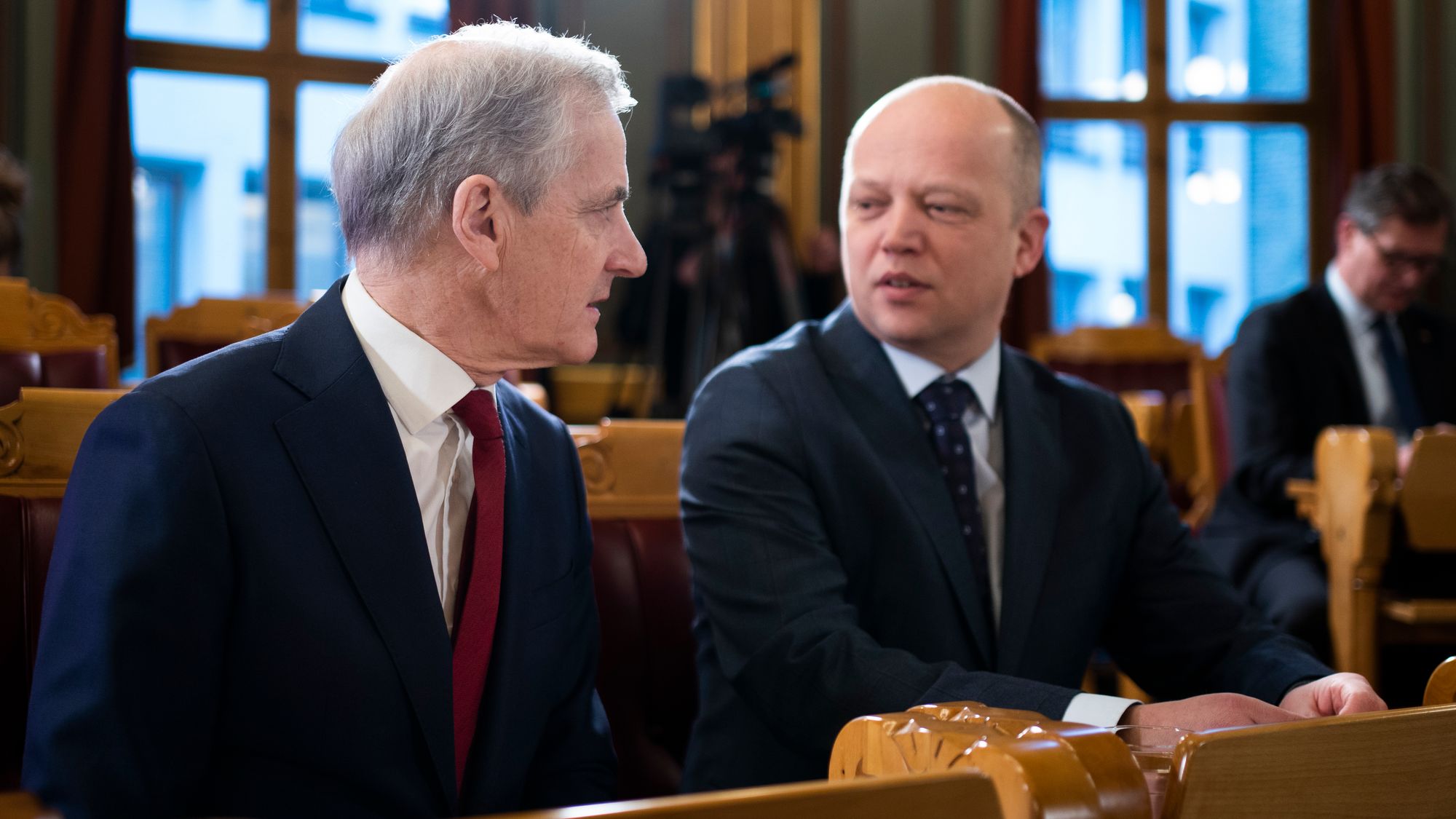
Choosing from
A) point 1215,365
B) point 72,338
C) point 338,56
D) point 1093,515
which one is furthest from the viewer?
point 338,56

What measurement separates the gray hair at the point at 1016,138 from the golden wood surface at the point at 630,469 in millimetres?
396

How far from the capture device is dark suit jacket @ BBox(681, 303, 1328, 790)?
126 cm

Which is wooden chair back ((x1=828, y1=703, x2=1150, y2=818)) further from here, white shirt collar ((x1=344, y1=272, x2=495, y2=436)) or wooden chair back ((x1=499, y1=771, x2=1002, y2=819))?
white shirt collar ((x1=344, y1=272, x2=495, y2=436))

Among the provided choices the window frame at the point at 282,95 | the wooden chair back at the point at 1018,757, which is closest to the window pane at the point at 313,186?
the window frame at the point at 282,95

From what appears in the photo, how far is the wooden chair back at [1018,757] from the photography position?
0.59 metres

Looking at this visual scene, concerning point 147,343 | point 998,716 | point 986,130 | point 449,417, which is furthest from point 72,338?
point 998,716

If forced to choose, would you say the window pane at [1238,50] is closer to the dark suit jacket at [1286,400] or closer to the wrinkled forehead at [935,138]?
the dark suit jacket at [1286,400]

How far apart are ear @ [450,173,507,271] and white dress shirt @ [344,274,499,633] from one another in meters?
0.09

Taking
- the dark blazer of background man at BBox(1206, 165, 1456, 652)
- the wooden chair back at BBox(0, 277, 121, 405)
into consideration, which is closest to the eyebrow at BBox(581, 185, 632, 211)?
the wooden chair back at BBox(0, 277, 121, 405)

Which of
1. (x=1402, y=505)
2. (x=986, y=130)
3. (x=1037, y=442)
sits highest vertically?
(x=986, y=130)

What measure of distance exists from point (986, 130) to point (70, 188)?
201 inches

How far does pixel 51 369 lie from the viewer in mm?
2029

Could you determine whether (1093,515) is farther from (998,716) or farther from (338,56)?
(338,56)

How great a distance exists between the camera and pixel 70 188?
215 inches
